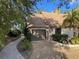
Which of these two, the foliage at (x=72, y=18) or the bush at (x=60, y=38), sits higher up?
the foliage at (x=72, y=18)

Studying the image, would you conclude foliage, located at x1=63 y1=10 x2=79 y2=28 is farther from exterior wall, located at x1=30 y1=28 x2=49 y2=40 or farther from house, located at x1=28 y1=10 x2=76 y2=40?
exterior wall, located at x1=30 y1=28 x2=49 y2=40

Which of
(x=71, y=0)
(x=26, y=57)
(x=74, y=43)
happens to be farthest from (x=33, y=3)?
(x=74, y=43)

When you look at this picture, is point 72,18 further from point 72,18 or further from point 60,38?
point 60,38

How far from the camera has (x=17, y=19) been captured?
1038cm

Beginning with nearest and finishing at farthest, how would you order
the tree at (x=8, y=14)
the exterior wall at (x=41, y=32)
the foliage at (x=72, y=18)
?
the tree at (x=8, y=14), the foliage at (x=72, y=18), the exterior wall at (x=41, y=32)

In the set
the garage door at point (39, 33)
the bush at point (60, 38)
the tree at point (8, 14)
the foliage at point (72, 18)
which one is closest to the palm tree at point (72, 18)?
the foliage at point (72, 18)

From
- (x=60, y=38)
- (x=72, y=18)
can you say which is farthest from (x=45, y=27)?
(x=72, y=18)

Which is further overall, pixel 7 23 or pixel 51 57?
pixel 51 57

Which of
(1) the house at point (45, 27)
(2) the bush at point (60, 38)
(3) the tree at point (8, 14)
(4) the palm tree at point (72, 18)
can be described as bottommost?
(2) the bush at point (60, 38)

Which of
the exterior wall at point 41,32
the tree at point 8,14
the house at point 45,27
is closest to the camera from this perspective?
the tree at point 8,14

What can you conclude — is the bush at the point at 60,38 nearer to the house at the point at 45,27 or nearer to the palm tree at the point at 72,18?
the palm tree at the point at 72,18

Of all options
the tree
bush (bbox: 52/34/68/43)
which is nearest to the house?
bush (bbox: 52/34/68/43)

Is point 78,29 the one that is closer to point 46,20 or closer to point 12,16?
point 46,20

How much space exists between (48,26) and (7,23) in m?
26.4
